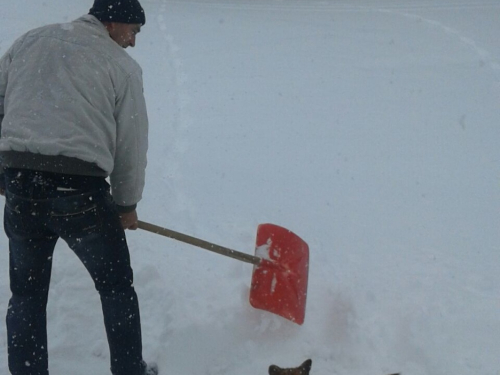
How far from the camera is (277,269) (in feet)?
10.4

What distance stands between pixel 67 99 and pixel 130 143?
30cm

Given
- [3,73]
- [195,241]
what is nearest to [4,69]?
[3,73]

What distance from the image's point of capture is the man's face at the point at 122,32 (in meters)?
2.09

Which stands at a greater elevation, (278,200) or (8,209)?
(8,209)

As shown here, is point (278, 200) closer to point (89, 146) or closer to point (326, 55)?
point (89, 146)

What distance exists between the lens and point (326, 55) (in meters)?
11.0

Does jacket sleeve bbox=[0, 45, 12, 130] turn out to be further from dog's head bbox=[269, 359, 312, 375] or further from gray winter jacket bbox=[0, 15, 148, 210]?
dog's head bbox=[269, 359, 312, 375]

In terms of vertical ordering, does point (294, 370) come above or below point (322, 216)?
above

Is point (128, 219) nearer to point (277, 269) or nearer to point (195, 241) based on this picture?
point (195, 241)

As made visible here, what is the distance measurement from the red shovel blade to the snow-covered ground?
0.14 meters

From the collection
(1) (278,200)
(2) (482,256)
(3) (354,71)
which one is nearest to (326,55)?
(3) (354,71)

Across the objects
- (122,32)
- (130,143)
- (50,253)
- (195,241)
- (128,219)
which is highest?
(122,32)

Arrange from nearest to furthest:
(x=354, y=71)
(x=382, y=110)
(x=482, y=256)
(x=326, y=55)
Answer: (x=482, y=256)
(x=382, y=110)
(x=354, y=71)
(x=326, y=55)

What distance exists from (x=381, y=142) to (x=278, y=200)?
6.76ft
